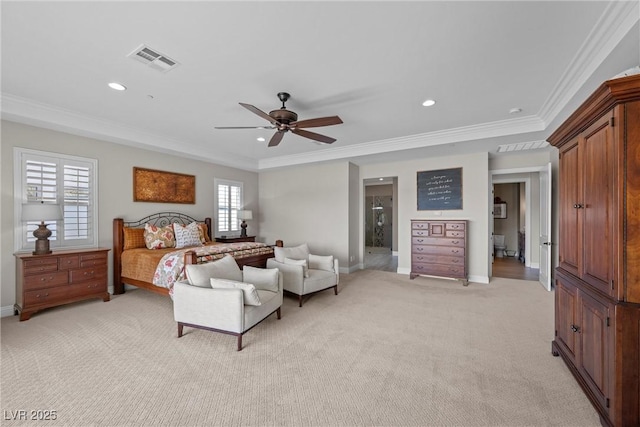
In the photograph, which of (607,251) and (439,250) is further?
(439,250)

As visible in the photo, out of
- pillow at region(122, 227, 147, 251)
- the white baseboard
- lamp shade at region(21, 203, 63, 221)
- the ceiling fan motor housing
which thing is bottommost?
the white baseboard

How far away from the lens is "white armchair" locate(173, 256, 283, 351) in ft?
8.89

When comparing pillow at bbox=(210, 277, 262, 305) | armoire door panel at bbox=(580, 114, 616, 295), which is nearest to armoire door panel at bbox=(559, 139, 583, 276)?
armoire door panel at bbox=(580, 114, 616, 295)

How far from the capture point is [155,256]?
13.6 ft

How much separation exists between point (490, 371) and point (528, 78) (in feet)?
9.80

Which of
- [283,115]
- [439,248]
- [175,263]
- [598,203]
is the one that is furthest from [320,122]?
[439,248]

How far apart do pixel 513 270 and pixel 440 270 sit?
95.9 inches

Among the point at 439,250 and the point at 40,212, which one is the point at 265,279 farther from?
the point at 439,250

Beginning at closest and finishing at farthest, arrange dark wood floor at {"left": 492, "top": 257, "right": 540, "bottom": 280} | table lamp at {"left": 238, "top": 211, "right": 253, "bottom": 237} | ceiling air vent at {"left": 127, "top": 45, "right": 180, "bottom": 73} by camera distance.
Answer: ceiling air vent at {"left": 127, "top": 45, "right": 180, "bottom": 73} < dark wood floor at {"left": 492, "top": 257, "right": 540, "bottom": 280} < table lamp at {"left": 238, "top": 211, "right": 253, "bottom": 237}

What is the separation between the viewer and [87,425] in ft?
5.77

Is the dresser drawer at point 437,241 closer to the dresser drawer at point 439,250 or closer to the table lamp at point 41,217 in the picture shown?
the dresser drawer at point 439,250

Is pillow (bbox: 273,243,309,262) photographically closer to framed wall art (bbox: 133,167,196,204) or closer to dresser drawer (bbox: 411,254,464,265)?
dresser drawer (bbox: 411,254,464,265)

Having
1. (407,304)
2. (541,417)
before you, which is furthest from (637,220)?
(407,304)

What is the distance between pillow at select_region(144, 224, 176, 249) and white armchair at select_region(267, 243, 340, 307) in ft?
6.37
